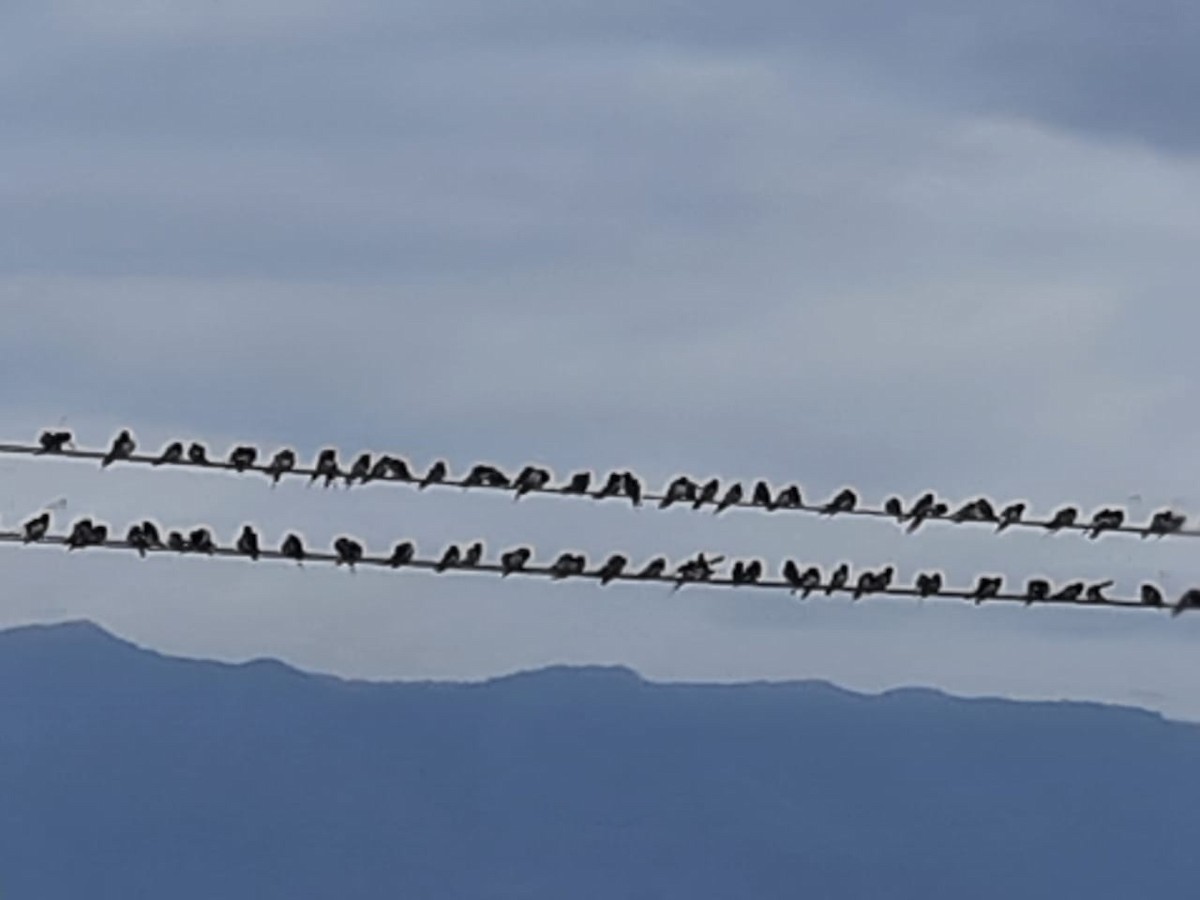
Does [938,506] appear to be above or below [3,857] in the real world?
below

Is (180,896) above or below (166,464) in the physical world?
above

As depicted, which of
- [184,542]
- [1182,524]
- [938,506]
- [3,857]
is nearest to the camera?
[1182,524]

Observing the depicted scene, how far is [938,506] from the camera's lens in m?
28.3

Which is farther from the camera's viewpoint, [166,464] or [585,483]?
[585,483]

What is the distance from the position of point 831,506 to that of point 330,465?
14.0 feet

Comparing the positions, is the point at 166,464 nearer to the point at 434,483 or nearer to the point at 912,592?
the point at 434,483

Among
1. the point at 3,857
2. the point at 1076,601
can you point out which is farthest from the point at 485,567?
the point at 3,857

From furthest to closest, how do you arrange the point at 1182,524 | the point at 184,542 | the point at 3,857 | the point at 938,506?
the point at 3,857, the point at 938,506, the point at 184,542, the point at 1182,524

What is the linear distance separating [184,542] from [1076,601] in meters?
7.47

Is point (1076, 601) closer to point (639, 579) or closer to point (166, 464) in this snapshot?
point (639, 579)

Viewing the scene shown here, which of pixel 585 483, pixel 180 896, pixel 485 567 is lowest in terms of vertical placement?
pixel 485 567

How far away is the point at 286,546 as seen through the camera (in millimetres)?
26156

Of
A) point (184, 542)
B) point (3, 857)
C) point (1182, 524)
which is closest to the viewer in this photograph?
point (1182, 524)

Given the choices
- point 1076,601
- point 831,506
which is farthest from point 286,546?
point 1076,601
